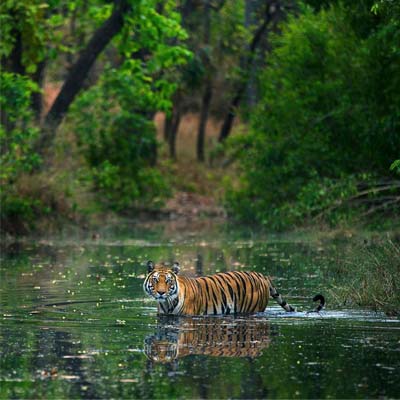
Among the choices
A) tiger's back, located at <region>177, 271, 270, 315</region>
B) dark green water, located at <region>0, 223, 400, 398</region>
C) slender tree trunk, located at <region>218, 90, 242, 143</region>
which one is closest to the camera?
dark green water, located at <region>0, 223, 400, 398</region>

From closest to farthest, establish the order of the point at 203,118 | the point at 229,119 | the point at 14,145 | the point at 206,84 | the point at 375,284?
1. the point at 375,284
2. the point at 14,145
3. the point at 206,84
4. the point at 203,118
5. the point at 229,119

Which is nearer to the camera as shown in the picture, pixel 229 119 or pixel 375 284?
pixel 375 284

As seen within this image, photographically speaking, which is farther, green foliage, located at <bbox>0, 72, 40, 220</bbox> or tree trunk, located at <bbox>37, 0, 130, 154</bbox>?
tree trunk, located at <bbox>37, 0, 130, 154</bbox>

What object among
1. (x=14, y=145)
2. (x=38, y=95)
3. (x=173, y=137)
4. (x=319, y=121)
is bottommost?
(x=14, y=145)

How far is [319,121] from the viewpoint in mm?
30891

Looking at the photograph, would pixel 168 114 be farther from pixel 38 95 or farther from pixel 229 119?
A: pixel 229 119

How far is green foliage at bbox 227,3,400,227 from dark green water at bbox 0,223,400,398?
4.42 meters

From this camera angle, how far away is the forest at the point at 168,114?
26.3m

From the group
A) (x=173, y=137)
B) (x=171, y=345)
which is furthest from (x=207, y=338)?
(x=173, y=137)

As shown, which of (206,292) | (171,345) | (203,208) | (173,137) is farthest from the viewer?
(173,137)

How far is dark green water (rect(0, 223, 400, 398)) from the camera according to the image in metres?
10.4

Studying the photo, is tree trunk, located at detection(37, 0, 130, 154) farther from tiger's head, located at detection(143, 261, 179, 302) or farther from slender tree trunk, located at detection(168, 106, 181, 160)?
tiger's head, located at detection(143, 261, 179, 302)

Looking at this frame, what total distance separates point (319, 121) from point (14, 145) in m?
7.37

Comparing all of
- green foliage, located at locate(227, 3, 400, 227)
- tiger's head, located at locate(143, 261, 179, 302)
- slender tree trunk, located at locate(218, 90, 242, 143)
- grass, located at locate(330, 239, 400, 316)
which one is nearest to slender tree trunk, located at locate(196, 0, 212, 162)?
slender tree trunk, located at locate(218, 90, 242, 143)
